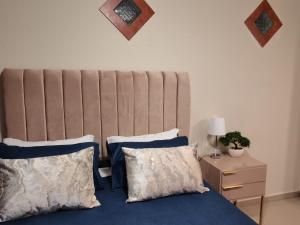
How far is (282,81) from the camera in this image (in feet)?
9.41

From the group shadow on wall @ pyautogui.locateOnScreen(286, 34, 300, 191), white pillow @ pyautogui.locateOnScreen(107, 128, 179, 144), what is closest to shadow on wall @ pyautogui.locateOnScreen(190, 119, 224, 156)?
white pillow @ pyautogui.locateOnScreen(107, 128, 179, 144)

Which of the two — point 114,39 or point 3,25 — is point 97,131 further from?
point 3,25

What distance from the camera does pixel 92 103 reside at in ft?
6.96

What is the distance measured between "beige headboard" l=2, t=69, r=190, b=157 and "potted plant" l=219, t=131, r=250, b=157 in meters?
0.44

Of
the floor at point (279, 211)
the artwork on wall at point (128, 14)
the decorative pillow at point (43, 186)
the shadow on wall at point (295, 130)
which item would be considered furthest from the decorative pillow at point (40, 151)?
the shadow on wall at point (295, 130)

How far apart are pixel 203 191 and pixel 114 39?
4.49 ft

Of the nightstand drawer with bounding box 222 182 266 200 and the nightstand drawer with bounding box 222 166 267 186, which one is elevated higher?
the nightstand drawer with bounding box 222 166 267 186

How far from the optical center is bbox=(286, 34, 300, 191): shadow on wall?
9.53ft

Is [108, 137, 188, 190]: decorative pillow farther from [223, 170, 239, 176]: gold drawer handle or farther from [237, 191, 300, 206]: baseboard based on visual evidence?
[237, 191, 300, 206]: baseboard

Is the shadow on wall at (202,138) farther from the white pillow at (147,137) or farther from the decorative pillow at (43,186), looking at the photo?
the decorative pillow at (43,186)

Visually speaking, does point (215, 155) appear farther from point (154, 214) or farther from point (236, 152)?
point (154, 214)

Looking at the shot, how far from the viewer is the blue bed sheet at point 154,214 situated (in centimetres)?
154

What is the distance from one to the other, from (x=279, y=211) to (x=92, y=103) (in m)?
2.20

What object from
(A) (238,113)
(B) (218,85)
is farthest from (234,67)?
(A) (238,113)
